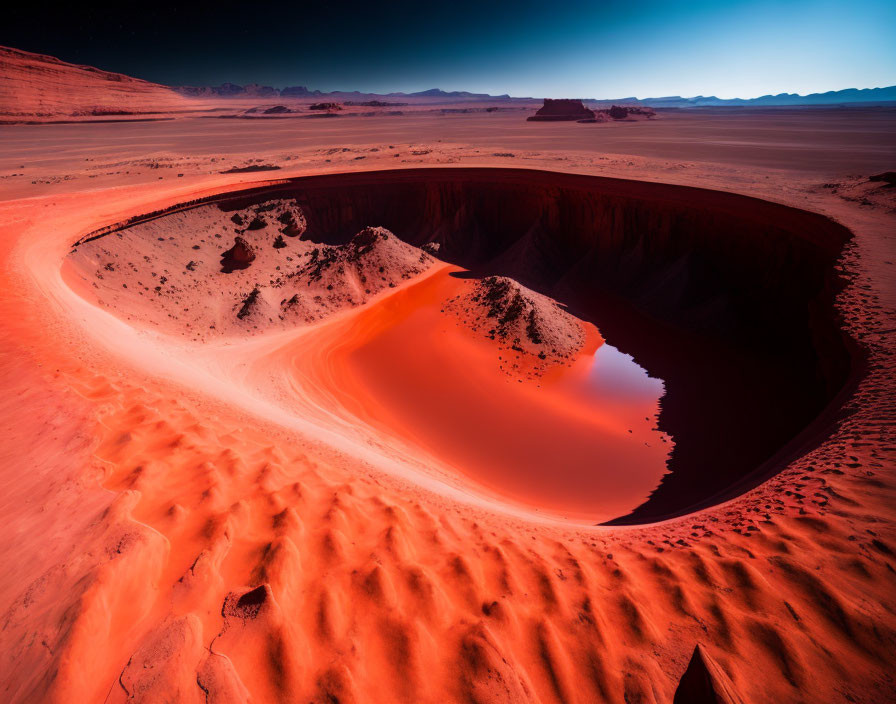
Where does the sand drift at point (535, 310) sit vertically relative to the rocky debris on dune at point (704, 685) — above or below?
below

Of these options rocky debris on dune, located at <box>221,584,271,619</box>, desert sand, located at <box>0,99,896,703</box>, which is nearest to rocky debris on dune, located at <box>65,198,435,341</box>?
desert sand, located at <box>0,99,896,703</box>

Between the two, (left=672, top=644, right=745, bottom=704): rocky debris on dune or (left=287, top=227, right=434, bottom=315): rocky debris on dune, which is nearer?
(left=672, top=644, right=745, bottom=704): rocky debris on dune

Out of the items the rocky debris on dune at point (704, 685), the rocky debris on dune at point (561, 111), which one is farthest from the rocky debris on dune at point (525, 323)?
the rocky debris on dune at point (561, 111)

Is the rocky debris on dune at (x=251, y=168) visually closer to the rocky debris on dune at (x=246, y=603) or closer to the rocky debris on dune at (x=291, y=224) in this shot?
the rocky debris on dune at (x=291, y=224)

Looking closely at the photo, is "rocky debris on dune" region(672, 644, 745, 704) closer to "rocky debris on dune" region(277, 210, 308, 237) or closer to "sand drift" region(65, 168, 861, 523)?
"sand drift" region(65, 168, 861, 523)

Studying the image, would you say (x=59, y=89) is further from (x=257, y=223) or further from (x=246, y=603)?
(x=246, y=603)

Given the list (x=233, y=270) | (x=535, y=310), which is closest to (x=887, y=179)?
(x=535, y=310)
